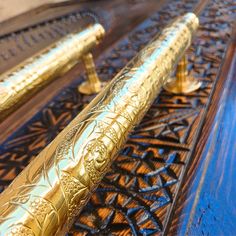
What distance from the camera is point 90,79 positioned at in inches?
34.9

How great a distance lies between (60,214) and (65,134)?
0.12m

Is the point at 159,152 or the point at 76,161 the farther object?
the point at 159,152

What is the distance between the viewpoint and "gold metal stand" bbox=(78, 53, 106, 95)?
0.87 metres

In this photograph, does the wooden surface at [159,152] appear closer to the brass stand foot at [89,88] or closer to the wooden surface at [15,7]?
the brass stand foot at [89,88]

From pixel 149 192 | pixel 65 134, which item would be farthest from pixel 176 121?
pixel 65 134

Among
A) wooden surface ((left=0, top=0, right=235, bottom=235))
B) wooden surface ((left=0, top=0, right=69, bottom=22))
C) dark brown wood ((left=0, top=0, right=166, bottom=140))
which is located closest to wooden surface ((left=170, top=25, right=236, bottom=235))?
wooden surface ((left=0, top=0, right=235, bottom=235))

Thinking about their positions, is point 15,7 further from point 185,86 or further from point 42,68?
point 185,86

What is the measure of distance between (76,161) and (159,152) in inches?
10.4

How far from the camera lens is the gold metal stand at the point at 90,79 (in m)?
0.87

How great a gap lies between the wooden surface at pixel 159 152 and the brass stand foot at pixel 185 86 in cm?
2

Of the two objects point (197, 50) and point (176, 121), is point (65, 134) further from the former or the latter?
point (197, 50)

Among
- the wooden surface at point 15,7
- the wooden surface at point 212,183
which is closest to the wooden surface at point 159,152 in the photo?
the wooden surface at point 212,183

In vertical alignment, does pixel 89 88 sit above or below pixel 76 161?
below

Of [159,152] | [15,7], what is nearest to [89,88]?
[159,152]
